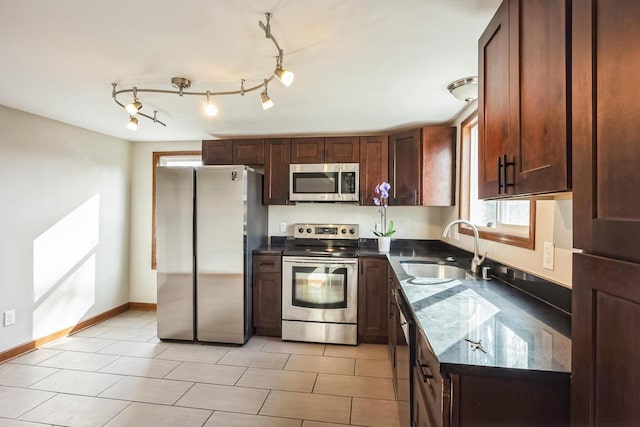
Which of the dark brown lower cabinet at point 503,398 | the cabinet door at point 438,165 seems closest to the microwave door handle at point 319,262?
the cabinet door at point 438,165

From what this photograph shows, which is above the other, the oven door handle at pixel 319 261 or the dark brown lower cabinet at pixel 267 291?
the oven door handle at pixel 319 261

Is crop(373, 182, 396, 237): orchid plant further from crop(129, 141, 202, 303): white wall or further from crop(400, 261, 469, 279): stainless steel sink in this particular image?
crop(129, 141, 202, 303): white wall

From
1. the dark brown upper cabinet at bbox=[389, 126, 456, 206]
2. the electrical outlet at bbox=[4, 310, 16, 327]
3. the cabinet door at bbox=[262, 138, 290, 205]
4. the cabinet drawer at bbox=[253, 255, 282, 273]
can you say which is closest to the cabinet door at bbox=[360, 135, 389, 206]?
the dark brown upper cabinet at bbox=[389, 126, 456, 206]

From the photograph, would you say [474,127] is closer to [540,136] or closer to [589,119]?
[540,136]

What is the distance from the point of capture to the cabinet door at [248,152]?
369cm

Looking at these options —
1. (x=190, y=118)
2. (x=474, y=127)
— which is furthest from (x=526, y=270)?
(x=190, y=118)

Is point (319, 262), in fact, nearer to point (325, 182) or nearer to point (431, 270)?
point (325, 182)

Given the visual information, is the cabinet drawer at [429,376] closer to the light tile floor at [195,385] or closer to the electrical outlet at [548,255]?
the electrical outlet at [548,255]

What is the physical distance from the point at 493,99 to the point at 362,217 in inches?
102

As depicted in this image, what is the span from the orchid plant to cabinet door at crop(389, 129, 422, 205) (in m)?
0.10

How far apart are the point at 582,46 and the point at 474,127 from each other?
228 cm

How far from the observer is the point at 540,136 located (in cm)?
96

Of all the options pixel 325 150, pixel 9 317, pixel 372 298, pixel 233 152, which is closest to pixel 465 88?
pixel 325 150

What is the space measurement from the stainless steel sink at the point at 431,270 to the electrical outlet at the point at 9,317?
3459mm
